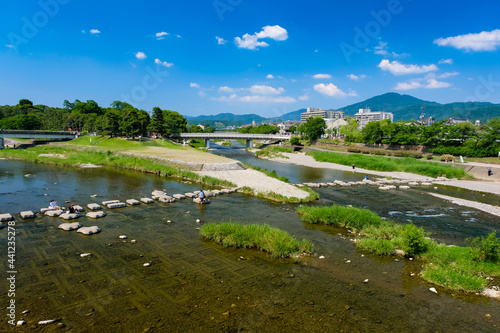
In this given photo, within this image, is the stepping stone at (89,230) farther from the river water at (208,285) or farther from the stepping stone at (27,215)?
the stepping stone at (27,215)

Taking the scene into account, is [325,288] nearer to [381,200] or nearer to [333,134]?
[381,200]

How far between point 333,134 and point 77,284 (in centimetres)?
13851

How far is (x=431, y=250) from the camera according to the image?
44.4 feet

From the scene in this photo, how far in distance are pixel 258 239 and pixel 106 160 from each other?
39911 mm

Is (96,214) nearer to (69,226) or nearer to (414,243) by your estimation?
(69,226)

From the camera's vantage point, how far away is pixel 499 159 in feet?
156

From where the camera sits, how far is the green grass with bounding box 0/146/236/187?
3436cm

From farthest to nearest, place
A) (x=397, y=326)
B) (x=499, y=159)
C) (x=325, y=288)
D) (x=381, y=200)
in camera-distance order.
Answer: (x=499, y=159)
(x=381, y=200)
(x=325, y=288)
(x=397, y=326)

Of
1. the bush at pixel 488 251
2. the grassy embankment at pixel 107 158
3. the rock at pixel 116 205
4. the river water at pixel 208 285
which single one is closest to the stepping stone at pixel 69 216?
the river water at pixel 208 285

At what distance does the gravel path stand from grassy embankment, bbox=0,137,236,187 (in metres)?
1.87

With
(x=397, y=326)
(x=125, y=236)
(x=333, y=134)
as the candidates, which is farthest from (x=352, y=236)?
(x=333, y=134)

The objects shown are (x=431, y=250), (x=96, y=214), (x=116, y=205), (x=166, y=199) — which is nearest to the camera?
(x=431, y=250)

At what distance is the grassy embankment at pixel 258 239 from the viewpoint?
1321 centimetres

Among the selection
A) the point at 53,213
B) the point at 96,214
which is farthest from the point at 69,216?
the point at 96,214
